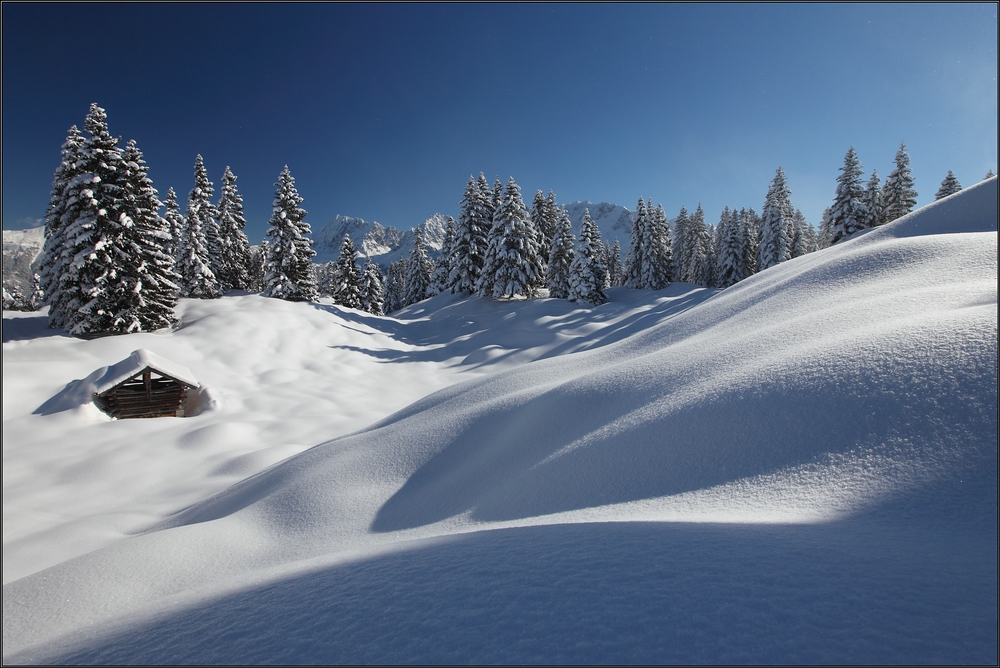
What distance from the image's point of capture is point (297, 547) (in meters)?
4.70

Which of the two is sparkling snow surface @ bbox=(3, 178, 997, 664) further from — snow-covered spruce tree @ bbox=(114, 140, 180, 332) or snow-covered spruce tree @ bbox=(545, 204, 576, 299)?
snow-covered spruce tree @ bbox=(545, 204, 576, 299)

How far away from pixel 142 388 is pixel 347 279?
29.0 metres

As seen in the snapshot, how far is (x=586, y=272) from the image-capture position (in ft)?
114

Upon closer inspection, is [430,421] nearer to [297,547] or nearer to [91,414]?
[297,547]

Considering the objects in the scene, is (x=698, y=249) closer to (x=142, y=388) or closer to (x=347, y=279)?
(x=347, y=279)

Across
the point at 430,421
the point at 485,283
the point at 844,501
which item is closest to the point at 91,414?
the point at 430,421

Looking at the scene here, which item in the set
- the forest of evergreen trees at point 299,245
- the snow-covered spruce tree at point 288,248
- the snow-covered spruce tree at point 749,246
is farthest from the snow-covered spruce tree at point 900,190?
the snow-covered spruce tree at point 288,248

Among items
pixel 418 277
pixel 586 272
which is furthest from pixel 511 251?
pixel 418 277

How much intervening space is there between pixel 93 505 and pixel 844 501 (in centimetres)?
1275

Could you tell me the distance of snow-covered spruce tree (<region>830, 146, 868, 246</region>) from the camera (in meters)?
31.7

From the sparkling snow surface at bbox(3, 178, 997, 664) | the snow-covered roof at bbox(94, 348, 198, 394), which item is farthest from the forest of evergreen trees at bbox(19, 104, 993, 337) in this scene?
the sparkling snow surface at bbox(3, 178, 997, 664)

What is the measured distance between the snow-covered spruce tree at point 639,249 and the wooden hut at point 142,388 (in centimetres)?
4117

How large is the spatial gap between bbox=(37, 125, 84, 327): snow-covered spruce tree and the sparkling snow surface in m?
12.8

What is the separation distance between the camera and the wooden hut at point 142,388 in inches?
500
